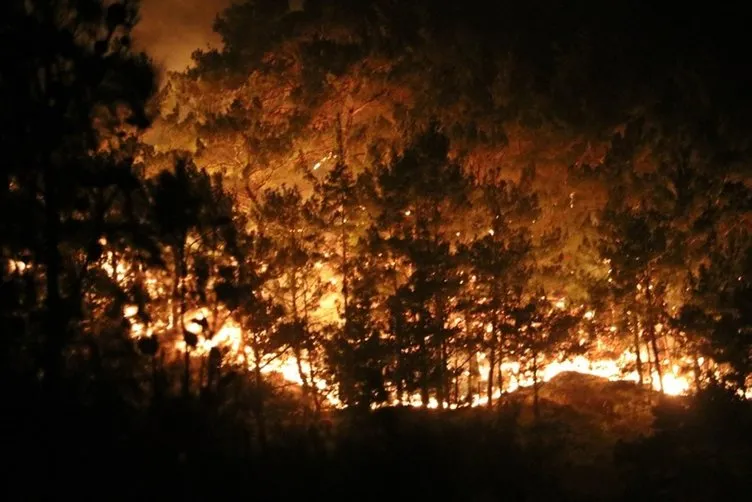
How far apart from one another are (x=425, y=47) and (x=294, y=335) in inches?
296

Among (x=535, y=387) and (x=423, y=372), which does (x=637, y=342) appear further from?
(x=423, y=372)

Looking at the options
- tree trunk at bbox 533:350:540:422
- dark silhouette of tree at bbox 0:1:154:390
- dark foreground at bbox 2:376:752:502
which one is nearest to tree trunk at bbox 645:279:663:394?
dark foreground at bbox 2:376:752:502

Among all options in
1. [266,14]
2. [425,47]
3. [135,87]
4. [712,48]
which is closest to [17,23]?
[135,87]

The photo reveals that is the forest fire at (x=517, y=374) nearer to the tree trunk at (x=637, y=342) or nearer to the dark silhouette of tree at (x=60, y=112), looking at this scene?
the tree trunk at (x=637, y=342)

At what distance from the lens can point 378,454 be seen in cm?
743

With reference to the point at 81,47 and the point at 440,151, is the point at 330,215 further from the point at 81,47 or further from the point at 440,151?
the point at 81,47

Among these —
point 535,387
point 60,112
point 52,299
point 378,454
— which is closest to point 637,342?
point 535,387

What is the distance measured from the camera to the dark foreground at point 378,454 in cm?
552

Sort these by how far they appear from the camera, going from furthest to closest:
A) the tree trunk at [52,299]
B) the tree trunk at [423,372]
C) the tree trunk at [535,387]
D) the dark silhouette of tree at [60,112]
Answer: the tree trunk at [535,387] < the tree trunk at [423,372] < the dark silhouette of tree at [60,112] < the tree trunk at [52,299]

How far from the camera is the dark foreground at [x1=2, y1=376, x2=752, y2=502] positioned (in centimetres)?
552

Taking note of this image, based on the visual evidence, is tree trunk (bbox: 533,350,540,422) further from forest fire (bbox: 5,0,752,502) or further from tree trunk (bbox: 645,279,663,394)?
tree trunk (bbox: 645,279,663,394)

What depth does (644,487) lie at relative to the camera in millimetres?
9156

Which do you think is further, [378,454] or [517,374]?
[517,374]

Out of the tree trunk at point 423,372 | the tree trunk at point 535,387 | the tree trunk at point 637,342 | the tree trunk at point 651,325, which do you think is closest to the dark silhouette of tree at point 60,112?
the tree trunk at point 423,372
